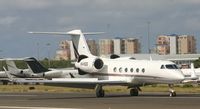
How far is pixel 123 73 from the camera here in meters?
42.9

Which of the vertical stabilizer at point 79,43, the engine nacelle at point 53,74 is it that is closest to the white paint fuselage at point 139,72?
the vertical stabilizer at point 79,43

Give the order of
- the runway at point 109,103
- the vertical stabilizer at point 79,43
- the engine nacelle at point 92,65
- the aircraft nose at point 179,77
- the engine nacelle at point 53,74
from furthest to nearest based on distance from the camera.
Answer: the engine nacelle at point 53,74 < the vertical stabilizer at point 79,43 < the engine nacelle at point 92,65 < the aircraft nose at point 179,77 < the runway at point 109,103

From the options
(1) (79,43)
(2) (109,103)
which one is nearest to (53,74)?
(1) (79,43)

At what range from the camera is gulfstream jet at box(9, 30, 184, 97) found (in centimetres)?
4072

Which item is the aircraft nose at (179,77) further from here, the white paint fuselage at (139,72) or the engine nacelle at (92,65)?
the engine nacelle at (92,65)

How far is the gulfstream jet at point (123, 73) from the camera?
40719 millimetres

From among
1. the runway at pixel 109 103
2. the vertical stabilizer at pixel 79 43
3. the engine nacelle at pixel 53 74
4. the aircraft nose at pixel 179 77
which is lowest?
the engine nacelle at pixel 53 74

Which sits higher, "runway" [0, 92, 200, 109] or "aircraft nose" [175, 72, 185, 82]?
"aircraft nose" [175, 72, 185, 82]

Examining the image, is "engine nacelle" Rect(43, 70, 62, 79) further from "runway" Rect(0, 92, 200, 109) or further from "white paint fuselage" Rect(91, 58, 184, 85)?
"runway" Rect(0, 92, 200, 109)

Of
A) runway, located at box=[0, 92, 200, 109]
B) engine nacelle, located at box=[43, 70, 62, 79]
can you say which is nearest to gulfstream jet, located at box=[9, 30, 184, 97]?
runway, located at box=[0, 92, 200, 109]

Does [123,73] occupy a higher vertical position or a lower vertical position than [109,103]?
higher

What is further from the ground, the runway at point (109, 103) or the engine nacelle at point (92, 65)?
the engine nacelle at point (92, 65)

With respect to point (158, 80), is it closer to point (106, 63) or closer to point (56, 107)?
point (106, 63)

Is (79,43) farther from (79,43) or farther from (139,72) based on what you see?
(139,72)
